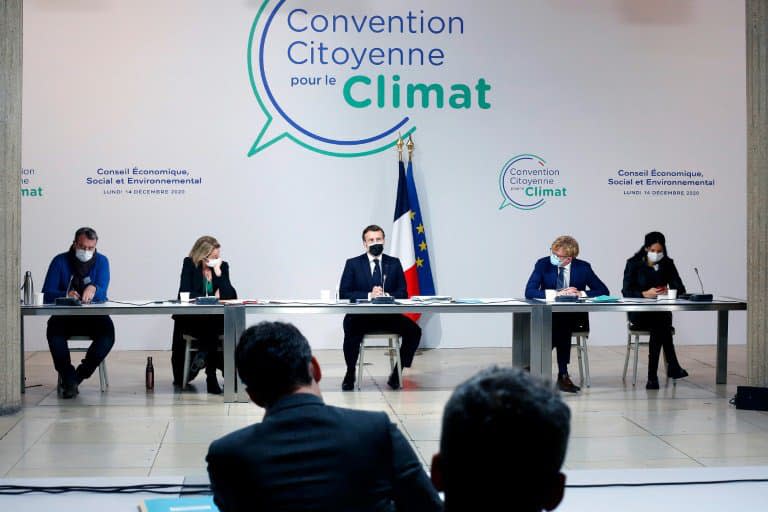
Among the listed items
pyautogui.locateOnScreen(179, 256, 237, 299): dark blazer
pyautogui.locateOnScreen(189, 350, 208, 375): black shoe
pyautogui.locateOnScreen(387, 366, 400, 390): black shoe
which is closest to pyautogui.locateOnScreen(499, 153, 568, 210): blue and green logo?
pyautogui.locateOnScreen(387, 366, 400, 390): black shoe

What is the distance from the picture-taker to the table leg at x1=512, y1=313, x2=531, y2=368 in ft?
23.6

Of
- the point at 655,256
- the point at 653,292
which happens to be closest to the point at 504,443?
the point at 653,292

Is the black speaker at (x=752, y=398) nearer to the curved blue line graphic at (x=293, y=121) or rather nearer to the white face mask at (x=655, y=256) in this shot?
the white face mask at (x=655, y=256)

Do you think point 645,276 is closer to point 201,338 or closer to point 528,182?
point 528,182

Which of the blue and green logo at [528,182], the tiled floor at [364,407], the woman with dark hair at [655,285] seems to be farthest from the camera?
the blue and green logo at [528,182]

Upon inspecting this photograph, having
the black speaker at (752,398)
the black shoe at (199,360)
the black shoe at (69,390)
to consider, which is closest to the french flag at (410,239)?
the black shoe at (199,360)

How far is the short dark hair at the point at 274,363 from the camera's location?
213 centimetres

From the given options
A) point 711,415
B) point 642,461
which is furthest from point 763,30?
point 642,461

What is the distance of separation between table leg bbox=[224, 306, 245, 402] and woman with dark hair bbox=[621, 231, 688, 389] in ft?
9.97

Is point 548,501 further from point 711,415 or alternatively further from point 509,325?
point 509,325

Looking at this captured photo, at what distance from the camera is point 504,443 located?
1.31 metres

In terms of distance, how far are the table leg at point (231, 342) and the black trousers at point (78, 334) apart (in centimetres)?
94

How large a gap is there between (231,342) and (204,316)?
0.61 m

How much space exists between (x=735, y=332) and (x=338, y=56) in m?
4.92
